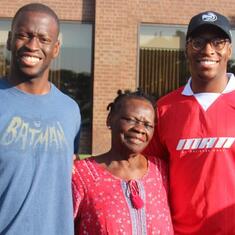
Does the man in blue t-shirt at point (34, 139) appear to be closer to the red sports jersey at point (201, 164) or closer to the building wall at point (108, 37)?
the red sports jersey at point (201, 164)

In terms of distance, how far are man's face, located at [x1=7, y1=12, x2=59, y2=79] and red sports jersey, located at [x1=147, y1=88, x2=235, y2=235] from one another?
888 mm

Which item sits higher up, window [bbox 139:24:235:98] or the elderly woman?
window [bbox 139:24:235:98]

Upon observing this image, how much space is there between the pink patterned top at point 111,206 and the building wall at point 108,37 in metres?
8.30

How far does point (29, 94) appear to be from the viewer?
2.70 meters

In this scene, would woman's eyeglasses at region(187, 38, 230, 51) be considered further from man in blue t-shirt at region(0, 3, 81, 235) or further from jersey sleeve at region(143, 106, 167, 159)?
man in blue t-shirt at region(0, 3, 81, 235)

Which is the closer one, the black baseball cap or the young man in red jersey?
the young man in red jersey

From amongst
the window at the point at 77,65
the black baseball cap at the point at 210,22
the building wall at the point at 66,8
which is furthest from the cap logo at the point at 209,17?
the building wall at the point at 66,8

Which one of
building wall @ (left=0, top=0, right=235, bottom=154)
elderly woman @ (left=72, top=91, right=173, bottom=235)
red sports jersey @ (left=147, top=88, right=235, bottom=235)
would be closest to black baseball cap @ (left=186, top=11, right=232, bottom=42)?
red sports jersey @ (left=147, top=88, right=235, bottom=235)

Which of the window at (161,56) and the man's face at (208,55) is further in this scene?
the window at (161,56)

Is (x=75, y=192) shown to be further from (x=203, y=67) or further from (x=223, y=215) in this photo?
(x=203, y=67)

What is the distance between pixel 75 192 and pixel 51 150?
337mm

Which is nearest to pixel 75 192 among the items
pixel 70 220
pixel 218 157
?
pixel 70 220

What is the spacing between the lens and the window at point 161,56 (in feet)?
38.3

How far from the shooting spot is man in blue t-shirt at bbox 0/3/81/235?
8.36 feet
